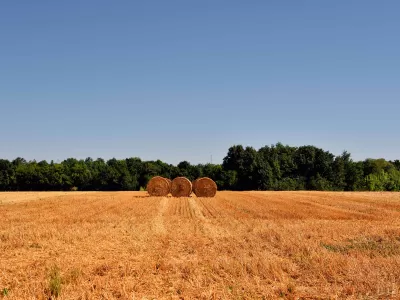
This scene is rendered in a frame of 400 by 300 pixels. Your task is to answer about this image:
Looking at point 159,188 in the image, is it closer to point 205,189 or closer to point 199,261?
point 205,189

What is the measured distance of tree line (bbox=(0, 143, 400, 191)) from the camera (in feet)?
238

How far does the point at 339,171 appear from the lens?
246 feet

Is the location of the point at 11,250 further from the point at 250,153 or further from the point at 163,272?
the point at 250,153

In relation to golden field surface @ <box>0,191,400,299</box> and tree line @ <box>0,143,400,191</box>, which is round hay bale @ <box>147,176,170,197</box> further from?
tree line @ <box>0,143,400,191</box>

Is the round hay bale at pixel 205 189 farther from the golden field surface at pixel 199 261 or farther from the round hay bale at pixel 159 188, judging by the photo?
the golden field surface at pixel 199 261

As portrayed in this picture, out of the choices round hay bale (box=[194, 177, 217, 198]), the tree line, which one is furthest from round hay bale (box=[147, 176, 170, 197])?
the tree line

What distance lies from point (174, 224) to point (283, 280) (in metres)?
9.24

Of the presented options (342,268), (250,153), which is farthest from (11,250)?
(250,153)

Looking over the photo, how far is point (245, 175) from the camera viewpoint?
73375 mm

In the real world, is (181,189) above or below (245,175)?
below

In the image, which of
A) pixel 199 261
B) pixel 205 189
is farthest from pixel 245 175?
pixel 199 261

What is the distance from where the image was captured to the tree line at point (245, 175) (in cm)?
7250

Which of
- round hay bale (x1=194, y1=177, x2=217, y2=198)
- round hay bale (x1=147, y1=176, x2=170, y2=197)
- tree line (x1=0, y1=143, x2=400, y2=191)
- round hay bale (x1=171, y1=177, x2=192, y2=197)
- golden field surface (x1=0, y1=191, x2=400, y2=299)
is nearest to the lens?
golden field surface (x1=0, y1=191, x2=400, y2=299)

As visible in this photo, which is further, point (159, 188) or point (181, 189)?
point (159, 188)
